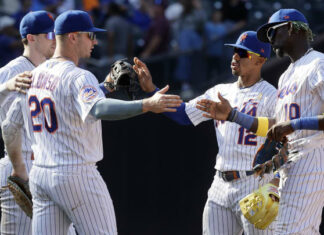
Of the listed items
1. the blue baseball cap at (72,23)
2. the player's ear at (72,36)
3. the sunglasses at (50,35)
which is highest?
the blue baseball cap at (72,23)

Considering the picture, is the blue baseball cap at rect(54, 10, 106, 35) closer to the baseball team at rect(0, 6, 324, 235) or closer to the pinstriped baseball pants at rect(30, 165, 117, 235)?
the baseball team at rect(0, 6, 324, 235)

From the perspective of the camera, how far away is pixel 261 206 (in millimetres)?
5180

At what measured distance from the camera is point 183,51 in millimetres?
9344

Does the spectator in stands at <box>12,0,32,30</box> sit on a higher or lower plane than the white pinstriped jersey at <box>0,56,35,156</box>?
higher

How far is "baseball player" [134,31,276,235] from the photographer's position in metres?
5.73

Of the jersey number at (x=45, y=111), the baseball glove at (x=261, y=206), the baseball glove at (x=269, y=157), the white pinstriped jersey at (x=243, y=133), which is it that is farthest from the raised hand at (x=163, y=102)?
the white pinstriped jersey at (x=243, y=133)

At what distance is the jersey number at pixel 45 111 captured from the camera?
4805 millimetres

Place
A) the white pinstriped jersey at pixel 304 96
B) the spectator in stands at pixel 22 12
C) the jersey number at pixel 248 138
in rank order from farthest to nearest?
the spectator in stands at pixel 22 12
the jersey number at pixel 248 138
the white pinstriped jersey at pixel 304 96

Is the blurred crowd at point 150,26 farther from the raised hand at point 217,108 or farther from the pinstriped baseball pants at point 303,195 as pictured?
the pinstriped baseball pants at point 303,195

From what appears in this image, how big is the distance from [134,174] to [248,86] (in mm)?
3075

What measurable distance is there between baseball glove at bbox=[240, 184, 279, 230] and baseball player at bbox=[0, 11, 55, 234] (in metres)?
1.86

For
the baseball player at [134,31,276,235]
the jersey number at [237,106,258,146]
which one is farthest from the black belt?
the jersey number at [237,106,258,146]

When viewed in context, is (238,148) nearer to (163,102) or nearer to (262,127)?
(262,127)

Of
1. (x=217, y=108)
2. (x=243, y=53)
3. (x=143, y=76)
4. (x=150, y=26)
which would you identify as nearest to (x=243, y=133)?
(x=217, y=108)
